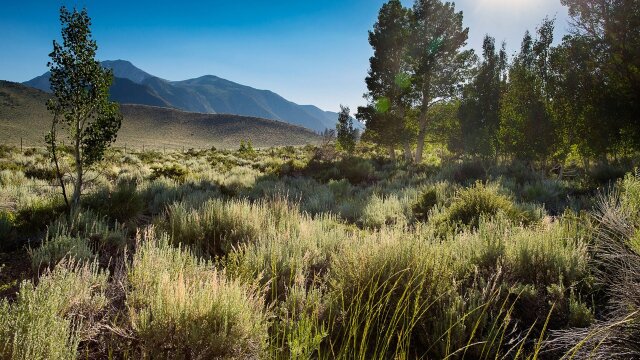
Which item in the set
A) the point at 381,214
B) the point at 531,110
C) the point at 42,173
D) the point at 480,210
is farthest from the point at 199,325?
the point at 531,110

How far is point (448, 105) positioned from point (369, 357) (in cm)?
2972

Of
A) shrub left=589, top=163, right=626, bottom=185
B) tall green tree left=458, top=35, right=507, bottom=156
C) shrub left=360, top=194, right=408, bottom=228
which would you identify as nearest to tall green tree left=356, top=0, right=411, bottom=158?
tall green tree left=458, top=35, right=507, bottom=156

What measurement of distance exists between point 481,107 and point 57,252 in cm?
3216

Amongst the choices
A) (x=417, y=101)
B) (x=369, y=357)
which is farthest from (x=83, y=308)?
(x=417, y=101)

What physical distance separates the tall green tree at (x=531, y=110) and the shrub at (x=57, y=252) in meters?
23.7

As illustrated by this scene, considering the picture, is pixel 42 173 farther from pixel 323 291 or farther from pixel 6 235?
pixel 323 291

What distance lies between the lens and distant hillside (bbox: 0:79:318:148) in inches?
3162

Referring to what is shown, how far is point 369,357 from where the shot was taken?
3.00 meters

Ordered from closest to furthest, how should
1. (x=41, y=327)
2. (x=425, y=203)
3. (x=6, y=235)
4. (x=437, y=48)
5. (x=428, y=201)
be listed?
(x=41, y=327) → (x=6, y=235) → (x=425, y=203) → (x=428, y=201) → (x=437, y=48)

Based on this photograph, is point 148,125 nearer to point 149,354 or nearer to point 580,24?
point 580,24

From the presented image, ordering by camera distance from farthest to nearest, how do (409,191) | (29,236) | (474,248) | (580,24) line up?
(580,24), (409,191), (29,236), (474,248)

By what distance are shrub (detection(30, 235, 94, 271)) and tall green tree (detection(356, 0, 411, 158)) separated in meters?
26.4

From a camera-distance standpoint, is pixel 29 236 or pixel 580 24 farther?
pixel 580 24

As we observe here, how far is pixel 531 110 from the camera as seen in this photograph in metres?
22.2
